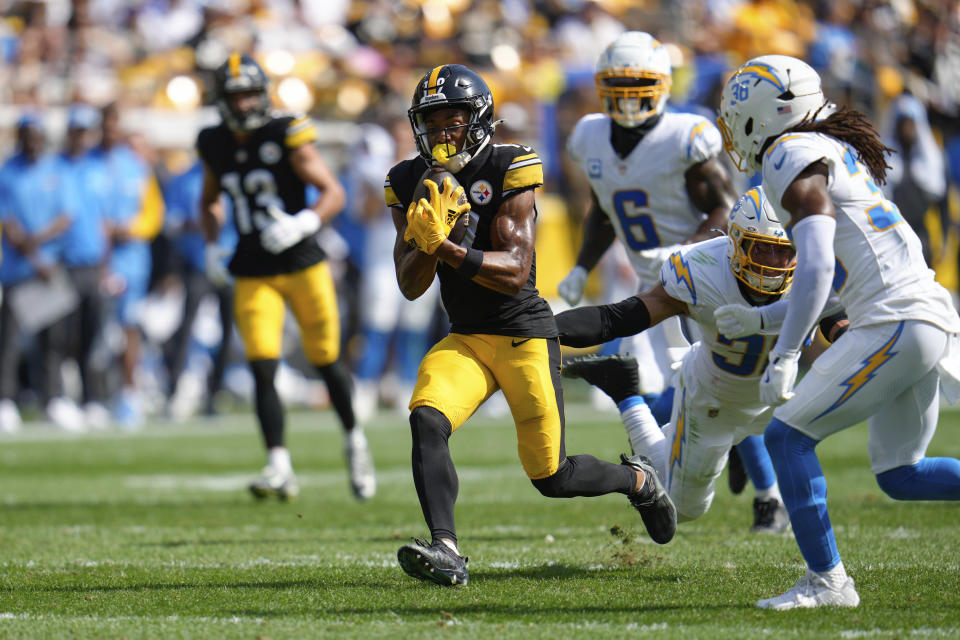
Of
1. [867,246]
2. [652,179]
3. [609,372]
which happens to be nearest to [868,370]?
[867,246]

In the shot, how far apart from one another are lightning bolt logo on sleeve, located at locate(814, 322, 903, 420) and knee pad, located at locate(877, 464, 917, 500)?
39cm

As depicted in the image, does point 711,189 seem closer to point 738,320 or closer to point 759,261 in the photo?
point 759,261

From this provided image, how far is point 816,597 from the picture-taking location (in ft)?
11.2

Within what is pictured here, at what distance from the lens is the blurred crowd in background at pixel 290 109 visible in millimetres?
10289

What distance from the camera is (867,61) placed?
12.6m

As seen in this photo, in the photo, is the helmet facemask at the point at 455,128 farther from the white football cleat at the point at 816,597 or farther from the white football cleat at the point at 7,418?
the white football cleat at the point at 7,418

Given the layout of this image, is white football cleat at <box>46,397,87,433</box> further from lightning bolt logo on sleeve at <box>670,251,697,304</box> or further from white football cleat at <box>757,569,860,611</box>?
white football cleat at <box>757,569,860,611</box>

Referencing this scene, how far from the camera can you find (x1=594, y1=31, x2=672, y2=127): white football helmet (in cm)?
541

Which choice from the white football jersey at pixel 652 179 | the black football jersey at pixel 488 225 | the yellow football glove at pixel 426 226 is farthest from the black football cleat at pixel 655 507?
the white football jersey at pixel 652 179

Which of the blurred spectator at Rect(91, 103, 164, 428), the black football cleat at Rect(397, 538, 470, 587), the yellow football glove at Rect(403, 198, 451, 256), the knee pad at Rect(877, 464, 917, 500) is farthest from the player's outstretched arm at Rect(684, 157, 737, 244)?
the blurred spectator at Rect(91, 103, 164, 428)

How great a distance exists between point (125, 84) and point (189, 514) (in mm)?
8711

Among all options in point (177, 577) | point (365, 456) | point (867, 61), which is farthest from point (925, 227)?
point (177, 577)

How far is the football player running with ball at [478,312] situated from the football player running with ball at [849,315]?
75cm

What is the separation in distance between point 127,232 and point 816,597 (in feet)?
27.2
